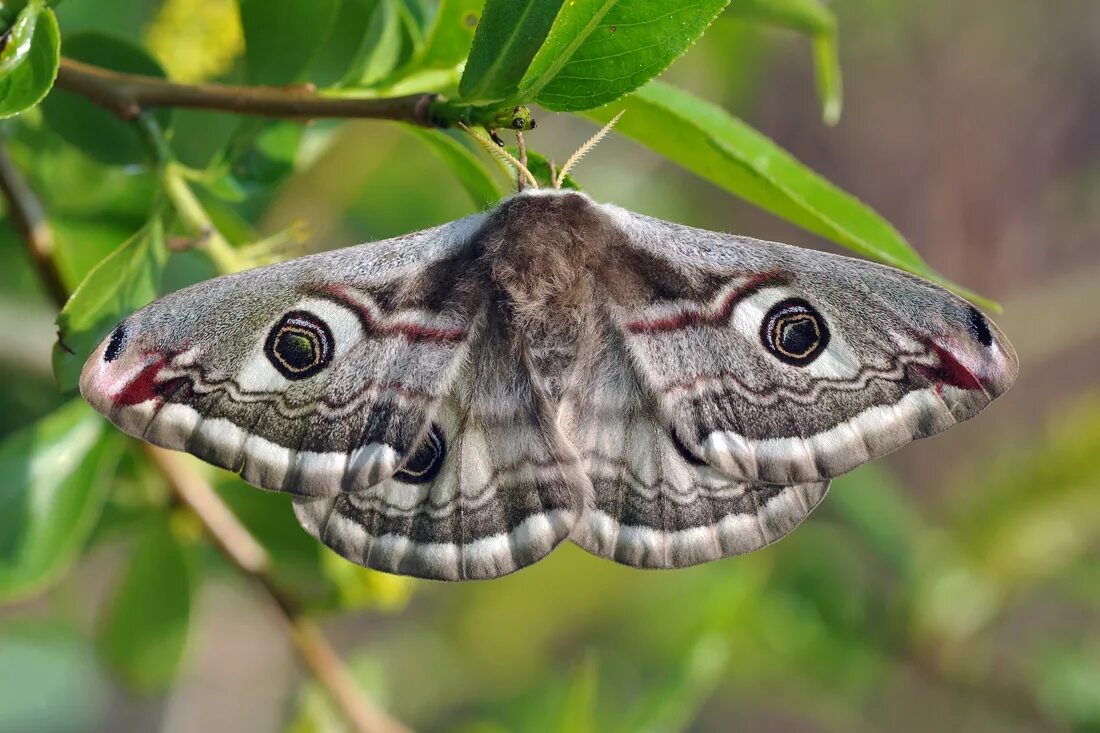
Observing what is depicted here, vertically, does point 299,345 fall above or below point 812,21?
below

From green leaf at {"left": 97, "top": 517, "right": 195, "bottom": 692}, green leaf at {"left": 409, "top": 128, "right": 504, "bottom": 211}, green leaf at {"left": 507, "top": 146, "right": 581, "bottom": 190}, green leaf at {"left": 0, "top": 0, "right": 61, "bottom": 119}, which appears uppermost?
green leaf at {"left": 507, "top": 146, "right": 581, "bottom": 190}

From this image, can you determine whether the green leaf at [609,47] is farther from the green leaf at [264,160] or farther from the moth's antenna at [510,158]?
the green leaf at [264,160]

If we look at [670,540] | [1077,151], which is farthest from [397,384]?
[1077,151]

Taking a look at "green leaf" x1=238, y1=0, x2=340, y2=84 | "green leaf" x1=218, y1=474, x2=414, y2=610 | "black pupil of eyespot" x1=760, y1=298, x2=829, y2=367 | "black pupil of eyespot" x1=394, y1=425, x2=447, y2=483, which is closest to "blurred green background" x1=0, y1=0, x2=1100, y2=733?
"green leaf" x1=218, y1=474, x2=414, y2=610

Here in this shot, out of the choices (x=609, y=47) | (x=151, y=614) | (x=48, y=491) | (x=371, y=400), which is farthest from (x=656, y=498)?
(x=151, y=614)

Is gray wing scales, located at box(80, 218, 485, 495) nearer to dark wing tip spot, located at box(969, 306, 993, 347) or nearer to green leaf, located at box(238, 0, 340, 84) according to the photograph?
green leaf, located at box(238, 0, 340, 84)

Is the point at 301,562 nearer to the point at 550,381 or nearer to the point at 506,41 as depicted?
the point at 550,381
